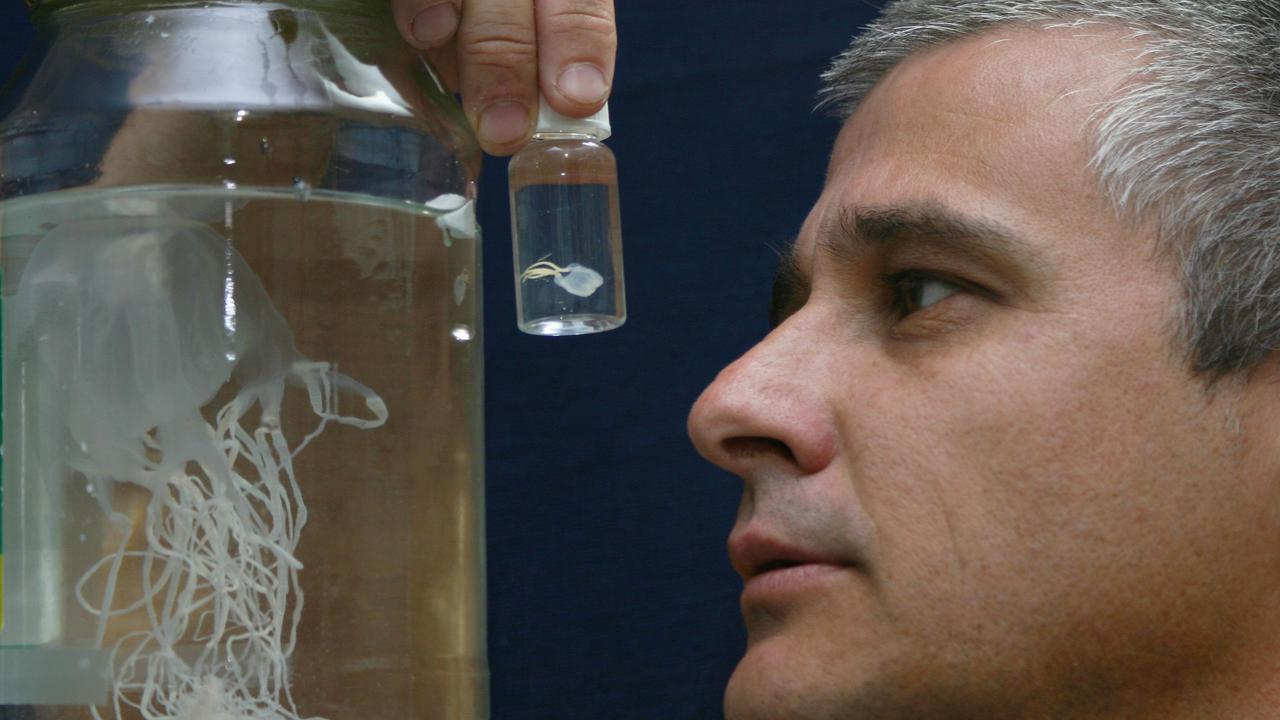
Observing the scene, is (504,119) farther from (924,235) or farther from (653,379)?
(653,379)

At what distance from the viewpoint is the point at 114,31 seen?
0.79 metres

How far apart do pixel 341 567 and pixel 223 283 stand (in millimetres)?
171

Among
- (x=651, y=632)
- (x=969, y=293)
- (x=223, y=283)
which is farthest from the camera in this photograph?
(x=651, y=632)

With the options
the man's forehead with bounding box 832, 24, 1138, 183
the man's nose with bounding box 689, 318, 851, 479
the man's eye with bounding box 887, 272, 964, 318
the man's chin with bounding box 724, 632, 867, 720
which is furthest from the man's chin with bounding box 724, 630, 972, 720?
the man's forehead with bounding box 832, 24, 1138, 183

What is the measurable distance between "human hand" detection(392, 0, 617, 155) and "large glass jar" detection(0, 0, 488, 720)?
0.06 m

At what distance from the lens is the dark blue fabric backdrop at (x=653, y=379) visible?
4.66 ft

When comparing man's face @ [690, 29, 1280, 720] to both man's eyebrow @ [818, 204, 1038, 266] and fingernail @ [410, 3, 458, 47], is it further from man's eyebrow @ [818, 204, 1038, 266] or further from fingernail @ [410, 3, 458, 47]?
fingernail @ [410, 3, 458, 47]

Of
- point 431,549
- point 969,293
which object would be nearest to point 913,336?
point 969,293

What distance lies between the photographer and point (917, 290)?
2.78ft

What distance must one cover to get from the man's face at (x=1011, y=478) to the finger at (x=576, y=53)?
0.70ft

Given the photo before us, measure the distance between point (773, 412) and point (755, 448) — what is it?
0.03 metres

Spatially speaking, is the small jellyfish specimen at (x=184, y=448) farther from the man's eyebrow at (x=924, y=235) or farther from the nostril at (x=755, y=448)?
the man's eyebrow at (x=924, y=235)

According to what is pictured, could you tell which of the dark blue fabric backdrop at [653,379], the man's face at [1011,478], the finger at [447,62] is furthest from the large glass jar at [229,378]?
the dark blue fabric backdrop at [653,379]

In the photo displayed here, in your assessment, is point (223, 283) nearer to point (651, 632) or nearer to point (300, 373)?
point (300, 373)
